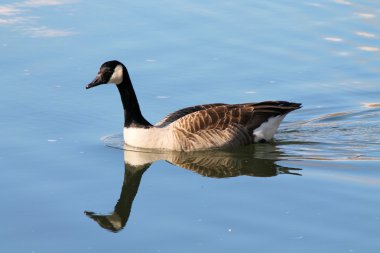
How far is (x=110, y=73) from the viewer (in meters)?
13.2

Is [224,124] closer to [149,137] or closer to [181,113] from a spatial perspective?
[181,113]

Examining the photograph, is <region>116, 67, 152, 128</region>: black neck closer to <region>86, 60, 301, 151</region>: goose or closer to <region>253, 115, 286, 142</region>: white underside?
<region>86, 60, 301, 151</region>: goose

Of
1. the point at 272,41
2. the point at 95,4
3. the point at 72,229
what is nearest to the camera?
the point at 72,229

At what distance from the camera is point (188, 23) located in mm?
17516

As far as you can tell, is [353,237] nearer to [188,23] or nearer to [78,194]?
[78,194]

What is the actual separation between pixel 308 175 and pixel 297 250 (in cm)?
262

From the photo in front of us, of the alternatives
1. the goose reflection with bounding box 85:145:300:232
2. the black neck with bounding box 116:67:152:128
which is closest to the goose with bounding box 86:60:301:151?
the black neck with bounding box 116:67:152:128

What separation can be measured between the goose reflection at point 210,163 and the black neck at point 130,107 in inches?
15.3

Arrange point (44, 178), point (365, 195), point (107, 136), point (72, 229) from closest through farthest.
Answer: point (72, 229)
point (365, 195)
point (44, 178)
point (107, 136)

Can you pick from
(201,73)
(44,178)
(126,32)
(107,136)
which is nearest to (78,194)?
(44,178)

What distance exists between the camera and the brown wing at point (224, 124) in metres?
13.2

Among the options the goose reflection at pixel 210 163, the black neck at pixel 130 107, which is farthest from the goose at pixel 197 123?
the goose reflection at pixel 210 163

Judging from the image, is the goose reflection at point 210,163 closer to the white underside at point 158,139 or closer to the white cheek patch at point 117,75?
the white underside at point 158,139

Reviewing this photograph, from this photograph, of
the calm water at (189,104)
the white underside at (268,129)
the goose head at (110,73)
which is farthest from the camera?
the white underside at (268,129)
